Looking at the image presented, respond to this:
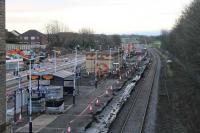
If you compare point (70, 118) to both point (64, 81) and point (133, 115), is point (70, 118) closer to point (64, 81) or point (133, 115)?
point (133, 115)

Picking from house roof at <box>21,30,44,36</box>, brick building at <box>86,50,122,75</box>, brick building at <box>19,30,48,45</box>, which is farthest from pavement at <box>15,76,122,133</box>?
house roof at <box>21,30,44,36</box>

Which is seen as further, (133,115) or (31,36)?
(31,36)

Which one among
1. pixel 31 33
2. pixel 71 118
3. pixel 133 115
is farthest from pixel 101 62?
pixel 31 33

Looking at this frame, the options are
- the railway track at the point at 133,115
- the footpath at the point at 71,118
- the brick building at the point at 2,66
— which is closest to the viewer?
the brick building at the point at 2,66

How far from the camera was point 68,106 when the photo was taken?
32.8 meters

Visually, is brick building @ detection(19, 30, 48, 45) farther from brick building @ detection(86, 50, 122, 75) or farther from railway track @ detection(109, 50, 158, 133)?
railway track @ detection(109, 50, 158, 133)

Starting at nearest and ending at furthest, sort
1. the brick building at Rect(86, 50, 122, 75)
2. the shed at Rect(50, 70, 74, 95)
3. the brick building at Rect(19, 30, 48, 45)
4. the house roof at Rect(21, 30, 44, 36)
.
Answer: the shed at Rect(50, 70, 74, 95) → the brick building at Rect(86, 50, 122, 75) → the brick building at Rect(19, 30, 48, 45) → the house roof at Rect(21, 30, 44, 36)

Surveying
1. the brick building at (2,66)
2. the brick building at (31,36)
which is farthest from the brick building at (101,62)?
the brick building at (31,36)

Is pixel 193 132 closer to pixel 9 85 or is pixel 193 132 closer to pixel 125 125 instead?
pixel 125 125

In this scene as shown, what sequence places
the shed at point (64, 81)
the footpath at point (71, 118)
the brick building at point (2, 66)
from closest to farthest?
the brick building at point (2, 66), the footpath at point (71, 118), the shed at point (64, 81)

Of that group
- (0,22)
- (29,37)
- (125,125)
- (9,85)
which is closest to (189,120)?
(125,125)

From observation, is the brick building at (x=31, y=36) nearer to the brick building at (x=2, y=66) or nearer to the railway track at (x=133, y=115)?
the railway track at (x=133, y=115)

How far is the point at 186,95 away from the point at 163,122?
50.8 feet

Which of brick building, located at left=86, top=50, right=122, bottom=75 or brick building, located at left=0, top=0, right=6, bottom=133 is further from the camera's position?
brick building, located at left=86, top=50, right=122, bottom=75
